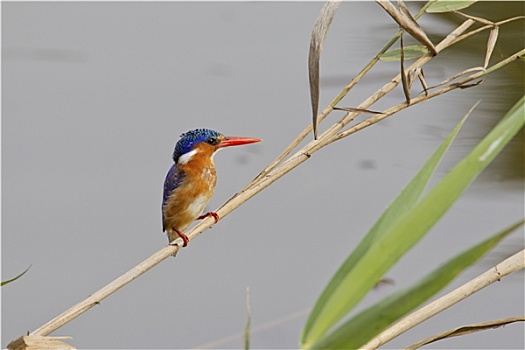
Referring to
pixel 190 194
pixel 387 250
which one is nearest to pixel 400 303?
pixel 387 250

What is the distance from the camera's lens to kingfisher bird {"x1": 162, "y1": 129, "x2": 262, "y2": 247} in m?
2.17

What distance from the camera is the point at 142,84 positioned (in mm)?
3512

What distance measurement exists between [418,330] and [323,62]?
148 centimetres

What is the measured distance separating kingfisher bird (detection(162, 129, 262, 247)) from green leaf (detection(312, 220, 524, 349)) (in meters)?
1.11

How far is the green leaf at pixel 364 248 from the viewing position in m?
1.01

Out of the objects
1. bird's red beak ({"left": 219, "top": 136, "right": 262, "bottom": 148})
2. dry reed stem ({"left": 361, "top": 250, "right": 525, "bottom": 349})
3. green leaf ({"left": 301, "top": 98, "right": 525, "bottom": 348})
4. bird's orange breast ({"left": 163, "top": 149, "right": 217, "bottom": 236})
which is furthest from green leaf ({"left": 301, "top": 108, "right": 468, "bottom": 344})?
bird's orange breast ({"left": 163, "top": 149, "right": 217, "bottom": 236})

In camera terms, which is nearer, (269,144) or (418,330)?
(418,330)

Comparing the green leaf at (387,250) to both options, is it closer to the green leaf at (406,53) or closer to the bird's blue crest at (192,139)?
the green leaf at (406,53)

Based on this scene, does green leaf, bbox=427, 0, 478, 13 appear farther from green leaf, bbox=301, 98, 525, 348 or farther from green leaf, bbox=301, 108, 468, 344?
green leaf, bbox=301, 98, 525, 348

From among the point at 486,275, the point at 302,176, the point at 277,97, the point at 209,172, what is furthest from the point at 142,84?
the point at 486,275

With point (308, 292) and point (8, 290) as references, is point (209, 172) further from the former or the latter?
point (8, 290)

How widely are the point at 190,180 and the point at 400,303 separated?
1.24m

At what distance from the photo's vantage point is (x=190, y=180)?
2.20 metres

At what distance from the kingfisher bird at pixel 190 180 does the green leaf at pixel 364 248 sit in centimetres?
102
